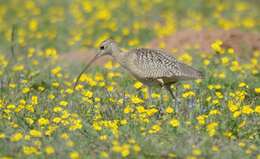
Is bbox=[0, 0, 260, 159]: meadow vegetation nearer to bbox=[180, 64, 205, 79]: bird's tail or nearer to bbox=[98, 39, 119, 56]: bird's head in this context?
bbox=[180, 64, 205, 79]: bird's tail

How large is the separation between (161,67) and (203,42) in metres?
3.43

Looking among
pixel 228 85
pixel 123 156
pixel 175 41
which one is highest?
pixel 175 41

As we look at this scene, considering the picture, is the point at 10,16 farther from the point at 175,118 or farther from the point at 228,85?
the point at 175,118

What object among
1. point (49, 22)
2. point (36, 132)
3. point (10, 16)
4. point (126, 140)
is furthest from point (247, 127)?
point (10, 16)

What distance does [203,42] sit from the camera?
11.3m

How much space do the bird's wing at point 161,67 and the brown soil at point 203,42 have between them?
3.00 metres

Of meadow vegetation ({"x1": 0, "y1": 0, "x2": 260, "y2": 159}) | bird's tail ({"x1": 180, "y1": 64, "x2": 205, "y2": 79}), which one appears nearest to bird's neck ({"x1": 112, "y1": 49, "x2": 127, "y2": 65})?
meadow vegetation ({"x1": 0, "y1": 0, "x2": 260, "y2": 159})

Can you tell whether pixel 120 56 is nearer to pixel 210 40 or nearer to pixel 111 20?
pixel 210 40

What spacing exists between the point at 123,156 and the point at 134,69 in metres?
2.22

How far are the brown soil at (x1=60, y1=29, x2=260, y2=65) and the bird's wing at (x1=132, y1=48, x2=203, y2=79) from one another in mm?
3002

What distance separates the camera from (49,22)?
14.6 meters

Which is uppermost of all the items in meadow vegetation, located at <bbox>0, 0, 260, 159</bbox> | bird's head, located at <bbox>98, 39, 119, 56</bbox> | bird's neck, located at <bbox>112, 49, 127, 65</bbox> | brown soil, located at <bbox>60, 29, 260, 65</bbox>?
brown soil, located at <bbox>60, 29, 260, 65</bbox>

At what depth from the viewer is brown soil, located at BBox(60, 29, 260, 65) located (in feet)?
36.3

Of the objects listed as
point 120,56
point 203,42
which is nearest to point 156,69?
point 120,56
